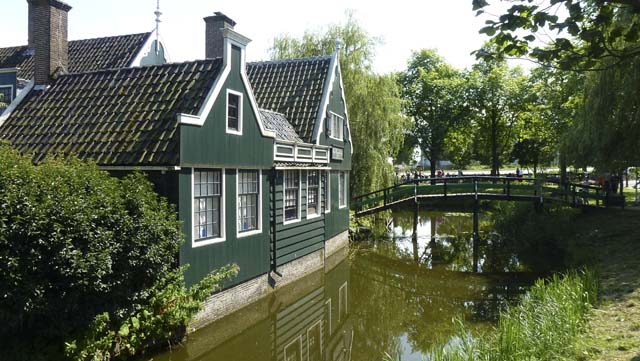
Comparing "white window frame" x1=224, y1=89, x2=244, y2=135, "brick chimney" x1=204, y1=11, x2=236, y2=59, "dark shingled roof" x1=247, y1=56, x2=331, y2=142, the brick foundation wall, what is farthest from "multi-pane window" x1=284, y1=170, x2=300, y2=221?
"brick chimney" x1=204, y1=11, x2=236, y2=59

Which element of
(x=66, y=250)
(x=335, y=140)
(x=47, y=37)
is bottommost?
(x=66, y=250)

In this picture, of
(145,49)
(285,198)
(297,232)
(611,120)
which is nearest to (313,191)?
(297,232)

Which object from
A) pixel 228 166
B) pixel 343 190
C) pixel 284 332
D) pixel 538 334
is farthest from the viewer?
pixel 343 190

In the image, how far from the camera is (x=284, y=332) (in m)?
11.6

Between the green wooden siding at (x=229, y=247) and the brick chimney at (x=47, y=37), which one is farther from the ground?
the brick chimney at (x=47, y=37)

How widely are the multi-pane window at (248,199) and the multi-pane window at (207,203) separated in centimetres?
95

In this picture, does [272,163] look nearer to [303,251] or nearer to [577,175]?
[303,251]

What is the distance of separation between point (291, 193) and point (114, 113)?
592 centimetres

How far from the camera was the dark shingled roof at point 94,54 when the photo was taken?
19328 millimetres

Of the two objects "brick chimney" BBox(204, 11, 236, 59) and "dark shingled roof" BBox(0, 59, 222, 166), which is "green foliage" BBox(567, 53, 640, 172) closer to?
"brick chimney" BBox(204, 11, 236, 59)

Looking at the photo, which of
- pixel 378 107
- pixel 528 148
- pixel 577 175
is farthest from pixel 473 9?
pixel 528 148

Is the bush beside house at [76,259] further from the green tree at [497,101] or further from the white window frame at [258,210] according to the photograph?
the green tree at [497,101]

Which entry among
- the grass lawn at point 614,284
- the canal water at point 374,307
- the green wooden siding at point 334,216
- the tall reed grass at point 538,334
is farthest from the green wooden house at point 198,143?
the grass lawn at point 614,284

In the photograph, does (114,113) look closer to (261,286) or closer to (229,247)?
(229,247)
